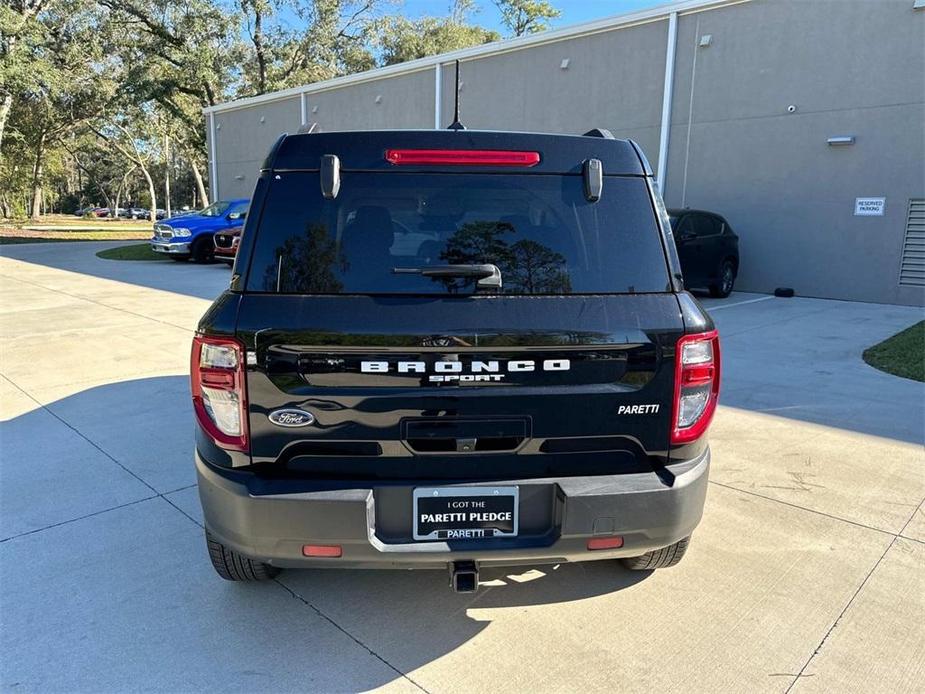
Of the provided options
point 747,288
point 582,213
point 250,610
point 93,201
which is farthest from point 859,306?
point 93,201

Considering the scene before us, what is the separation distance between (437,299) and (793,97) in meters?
13.5

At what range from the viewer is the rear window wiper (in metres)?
2.23

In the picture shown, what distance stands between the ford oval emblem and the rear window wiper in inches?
23.3

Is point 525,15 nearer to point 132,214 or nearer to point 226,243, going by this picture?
point 226,243

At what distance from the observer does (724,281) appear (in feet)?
41.8

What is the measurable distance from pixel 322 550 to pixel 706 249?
11418 mm

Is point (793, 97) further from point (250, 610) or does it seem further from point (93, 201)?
point (93, 201)

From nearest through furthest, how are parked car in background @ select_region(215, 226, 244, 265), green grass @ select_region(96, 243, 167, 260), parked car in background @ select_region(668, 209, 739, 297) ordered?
parked car in background @ select_region(668, 209, 739, 297) → parked car in background @ select_region(215, 226, 244, 265) → green grass @ select_region(96, 243, 167, 260)

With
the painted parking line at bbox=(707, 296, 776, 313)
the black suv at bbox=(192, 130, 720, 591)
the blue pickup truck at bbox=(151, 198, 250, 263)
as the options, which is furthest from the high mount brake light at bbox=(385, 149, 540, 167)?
the blue pickup truck at bbox=(151, 198, 250, 263)

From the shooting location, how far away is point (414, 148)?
7.73 ft

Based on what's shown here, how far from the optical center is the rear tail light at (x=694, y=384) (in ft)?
7.57

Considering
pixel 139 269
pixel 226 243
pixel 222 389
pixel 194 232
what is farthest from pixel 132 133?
pixel 222 389

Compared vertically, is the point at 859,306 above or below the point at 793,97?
below

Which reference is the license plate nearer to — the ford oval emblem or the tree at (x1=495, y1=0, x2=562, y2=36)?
the ford oval emblem
